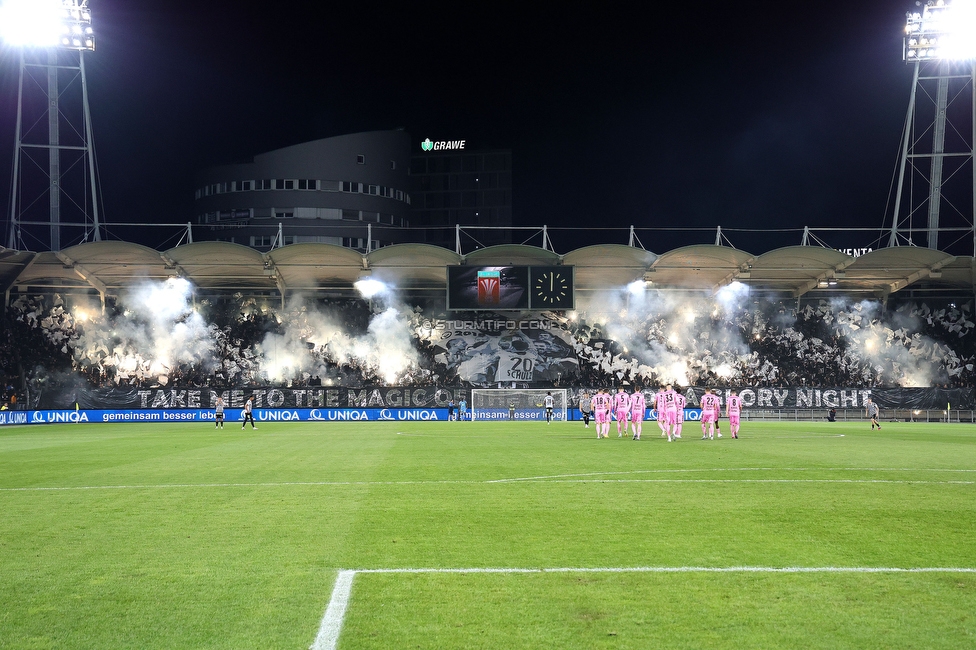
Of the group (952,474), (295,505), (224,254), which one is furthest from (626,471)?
(224,254)

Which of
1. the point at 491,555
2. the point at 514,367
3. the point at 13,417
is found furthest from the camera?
the point at 514,367

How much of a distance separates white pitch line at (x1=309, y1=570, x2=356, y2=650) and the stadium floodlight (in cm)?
4573

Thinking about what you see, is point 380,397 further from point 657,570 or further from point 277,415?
point 657,570

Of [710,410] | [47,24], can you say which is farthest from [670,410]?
[47,24]

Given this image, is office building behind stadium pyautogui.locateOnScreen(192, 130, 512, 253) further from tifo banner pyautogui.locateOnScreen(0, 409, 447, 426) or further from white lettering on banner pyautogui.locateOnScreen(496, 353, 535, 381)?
tifo banner pyautogui.locateOnScreen(0, 409, 447, 426)

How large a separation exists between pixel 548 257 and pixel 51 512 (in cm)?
4422

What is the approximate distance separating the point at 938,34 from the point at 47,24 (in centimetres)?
4940

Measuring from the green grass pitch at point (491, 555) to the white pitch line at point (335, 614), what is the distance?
6cm

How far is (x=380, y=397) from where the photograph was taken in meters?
48.9

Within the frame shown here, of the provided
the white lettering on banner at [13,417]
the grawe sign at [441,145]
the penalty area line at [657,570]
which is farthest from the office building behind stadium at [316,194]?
the penalty area line at [657,570]

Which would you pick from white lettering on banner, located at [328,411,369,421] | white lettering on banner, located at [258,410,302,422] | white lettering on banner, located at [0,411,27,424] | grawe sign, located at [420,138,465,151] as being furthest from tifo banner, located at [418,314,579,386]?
grawe sign, located at [420,138,465,151]

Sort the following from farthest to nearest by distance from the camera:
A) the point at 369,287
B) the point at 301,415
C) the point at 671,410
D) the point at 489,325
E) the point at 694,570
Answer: the point at 369,287 < the point at 489,325 < the point at 301,415 < the point at 671,410 < the point at 694,570

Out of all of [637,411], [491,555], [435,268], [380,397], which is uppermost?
[435,268]

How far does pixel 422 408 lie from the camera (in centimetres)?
4825
